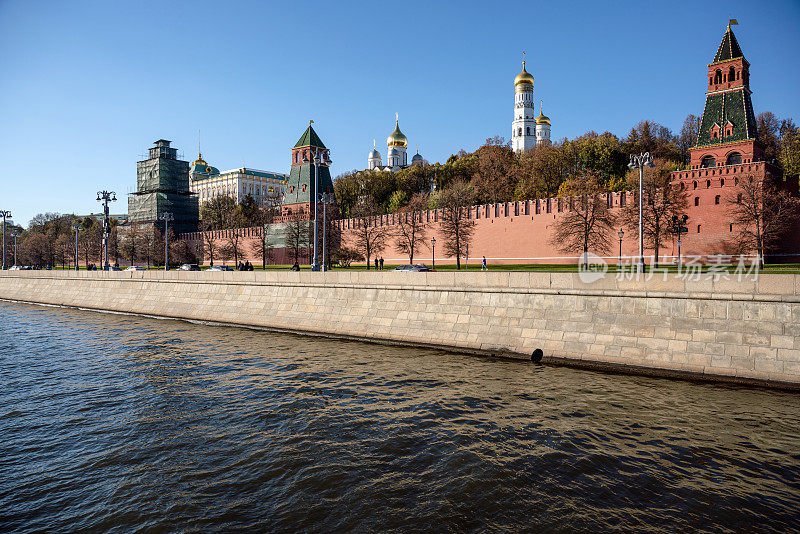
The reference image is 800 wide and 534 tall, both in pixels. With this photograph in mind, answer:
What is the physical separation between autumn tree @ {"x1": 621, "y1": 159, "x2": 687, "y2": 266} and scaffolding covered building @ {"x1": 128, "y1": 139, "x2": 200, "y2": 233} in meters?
68.9

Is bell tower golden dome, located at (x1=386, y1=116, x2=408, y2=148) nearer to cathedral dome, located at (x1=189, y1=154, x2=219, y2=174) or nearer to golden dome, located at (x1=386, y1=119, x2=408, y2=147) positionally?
golden dome, located at (x1=386, y1=119, x2=408, y2=147)

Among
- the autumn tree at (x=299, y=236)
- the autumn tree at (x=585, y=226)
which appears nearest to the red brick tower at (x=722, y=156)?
the autumn tree at (x=585, y=226)

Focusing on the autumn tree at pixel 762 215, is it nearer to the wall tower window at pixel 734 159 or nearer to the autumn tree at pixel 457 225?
the wall tower window at pixel 734 159

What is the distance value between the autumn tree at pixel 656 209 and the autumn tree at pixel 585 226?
1.77 m

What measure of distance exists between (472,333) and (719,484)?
10.1m

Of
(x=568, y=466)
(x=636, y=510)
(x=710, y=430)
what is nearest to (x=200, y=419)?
(x=568, y=466)

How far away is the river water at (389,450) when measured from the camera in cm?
714

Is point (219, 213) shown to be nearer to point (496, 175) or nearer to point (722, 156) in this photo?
point (496, 175)

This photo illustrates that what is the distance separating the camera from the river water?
7.14 meters

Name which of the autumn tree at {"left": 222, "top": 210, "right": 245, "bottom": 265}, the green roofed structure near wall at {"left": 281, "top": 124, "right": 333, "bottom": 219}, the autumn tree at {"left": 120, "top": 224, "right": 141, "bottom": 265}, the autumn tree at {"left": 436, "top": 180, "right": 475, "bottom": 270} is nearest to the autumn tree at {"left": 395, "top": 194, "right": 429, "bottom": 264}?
the autumn tree at {"left": 436, "top": 180, "right": 475, "bottom": 270}

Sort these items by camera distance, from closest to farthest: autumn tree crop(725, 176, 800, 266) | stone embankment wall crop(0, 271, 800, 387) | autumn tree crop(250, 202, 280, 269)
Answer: stone embankment wall crop(0, 271, 800, 387) < autumn tree crop(725, 176, 800, 266) < autumn tree crop(250, 202, 280, 269)

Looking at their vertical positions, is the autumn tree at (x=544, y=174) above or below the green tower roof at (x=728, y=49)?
below

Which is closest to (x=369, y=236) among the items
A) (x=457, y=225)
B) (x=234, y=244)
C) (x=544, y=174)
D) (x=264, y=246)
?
(x=457, y=225)

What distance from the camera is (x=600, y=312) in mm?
15562
